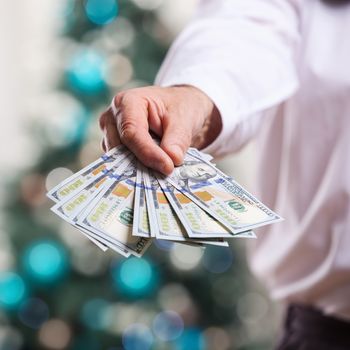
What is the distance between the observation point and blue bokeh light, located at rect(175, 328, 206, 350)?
2.45 metres

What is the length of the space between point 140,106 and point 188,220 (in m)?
0.15

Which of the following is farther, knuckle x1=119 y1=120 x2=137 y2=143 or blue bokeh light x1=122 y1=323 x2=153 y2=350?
blue bokeh light x1=122 y1=323 x2=153 y2=350

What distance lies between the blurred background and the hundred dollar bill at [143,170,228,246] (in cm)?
154

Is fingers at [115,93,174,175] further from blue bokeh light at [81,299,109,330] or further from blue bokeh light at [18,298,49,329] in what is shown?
blue bokeh light at [18,298,49,329]

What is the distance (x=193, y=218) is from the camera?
77cm

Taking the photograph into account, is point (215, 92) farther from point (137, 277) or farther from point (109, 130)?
point (137, 277)

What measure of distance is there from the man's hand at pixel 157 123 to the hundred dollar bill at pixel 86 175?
17 mm

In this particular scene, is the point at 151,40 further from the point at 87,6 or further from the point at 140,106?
the point at 140,106

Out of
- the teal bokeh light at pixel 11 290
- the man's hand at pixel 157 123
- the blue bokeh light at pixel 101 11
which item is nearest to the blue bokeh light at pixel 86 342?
the teal bokeh light at pixel 11 290

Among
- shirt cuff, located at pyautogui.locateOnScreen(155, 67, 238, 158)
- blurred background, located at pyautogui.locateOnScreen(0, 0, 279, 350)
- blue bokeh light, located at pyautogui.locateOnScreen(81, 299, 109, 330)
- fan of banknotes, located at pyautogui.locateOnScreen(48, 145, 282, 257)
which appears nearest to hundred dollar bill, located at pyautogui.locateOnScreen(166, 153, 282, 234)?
fan of banknotes, located at pyautogui.locateOnScreen(48, 145, 282, 257)

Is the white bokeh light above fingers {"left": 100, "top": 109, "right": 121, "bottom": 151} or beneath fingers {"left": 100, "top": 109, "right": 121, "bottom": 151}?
beneath

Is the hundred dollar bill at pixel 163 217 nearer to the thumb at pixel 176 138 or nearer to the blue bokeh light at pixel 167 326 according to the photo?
the thumb at pixel 176 138

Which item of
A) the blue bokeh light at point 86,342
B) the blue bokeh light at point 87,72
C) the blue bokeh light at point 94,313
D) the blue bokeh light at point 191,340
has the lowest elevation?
the blue bokeh light at point 86,342

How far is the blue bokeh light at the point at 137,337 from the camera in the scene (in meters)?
2.43
